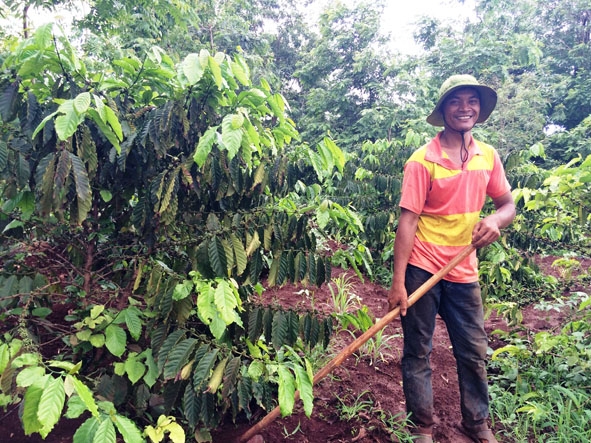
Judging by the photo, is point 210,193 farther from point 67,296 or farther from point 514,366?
point 514,366

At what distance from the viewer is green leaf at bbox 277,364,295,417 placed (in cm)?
132

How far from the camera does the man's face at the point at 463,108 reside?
189 cm

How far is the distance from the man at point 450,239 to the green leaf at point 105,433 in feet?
4.28

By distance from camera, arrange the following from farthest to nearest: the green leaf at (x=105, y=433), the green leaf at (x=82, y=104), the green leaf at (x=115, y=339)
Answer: the green leaf at (x=115, y=339)
the green leaf at (x=82, y=104)
the green leaf at (x=105, y=433)

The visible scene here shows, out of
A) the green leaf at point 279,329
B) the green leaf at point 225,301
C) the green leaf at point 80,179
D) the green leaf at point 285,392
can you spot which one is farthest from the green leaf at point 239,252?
the green leaf at point 80,179

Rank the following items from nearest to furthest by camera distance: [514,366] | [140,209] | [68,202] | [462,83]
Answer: [68,202], [140,209], [462,83], [514,366]

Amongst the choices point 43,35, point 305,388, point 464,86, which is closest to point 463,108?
point 464,86

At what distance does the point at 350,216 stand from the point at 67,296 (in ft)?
4.39

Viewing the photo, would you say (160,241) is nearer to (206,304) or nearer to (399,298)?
(206,304)

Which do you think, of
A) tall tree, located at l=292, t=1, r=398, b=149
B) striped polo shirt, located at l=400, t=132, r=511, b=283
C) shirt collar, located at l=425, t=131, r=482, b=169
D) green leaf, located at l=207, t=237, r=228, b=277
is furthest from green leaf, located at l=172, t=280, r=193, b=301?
tall tree, located at l=292, t=1, r=398, b=149

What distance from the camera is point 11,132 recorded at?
1.52m

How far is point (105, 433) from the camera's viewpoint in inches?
40.2

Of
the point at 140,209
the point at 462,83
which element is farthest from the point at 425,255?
the point at 140,209

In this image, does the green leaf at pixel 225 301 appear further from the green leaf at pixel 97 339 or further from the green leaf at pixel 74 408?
the green leaf at pixel 97 339
